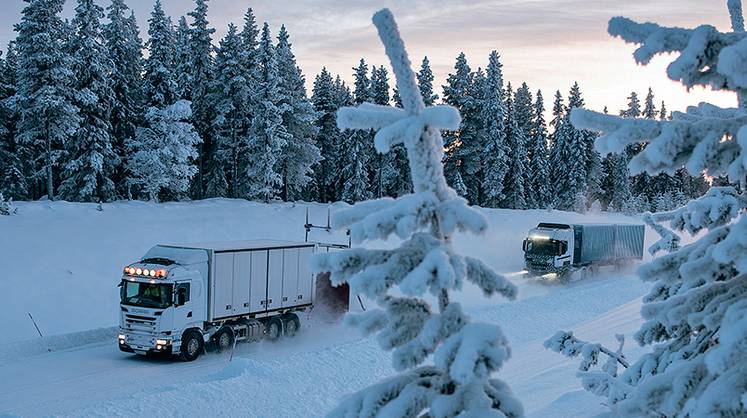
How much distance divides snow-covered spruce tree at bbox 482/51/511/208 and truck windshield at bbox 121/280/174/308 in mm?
52677

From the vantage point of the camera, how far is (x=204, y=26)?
199 feet

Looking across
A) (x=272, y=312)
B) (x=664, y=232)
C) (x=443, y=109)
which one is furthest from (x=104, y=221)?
(x=443, y=109)

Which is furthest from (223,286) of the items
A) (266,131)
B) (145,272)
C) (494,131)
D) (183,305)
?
(494,131)

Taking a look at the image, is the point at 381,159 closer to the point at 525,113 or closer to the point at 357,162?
the point at 357,162

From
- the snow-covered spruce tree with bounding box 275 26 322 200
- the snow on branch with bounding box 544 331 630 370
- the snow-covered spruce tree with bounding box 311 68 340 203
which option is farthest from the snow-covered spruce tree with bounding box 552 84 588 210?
the snow on branch with bounding box 544 331 630 370

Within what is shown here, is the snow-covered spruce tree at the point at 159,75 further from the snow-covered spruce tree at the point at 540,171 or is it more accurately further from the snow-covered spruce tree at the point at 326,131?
the snow-covered spruce tree at the point at 540,171

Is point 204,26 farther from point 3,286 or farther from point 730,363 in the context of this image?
point 730,363

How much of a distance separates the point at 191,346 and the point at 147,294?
2.30 metres

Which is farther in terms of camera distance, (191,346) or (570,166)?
(570,166)

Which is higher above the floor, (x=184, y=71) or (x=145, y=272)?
(x=184, y=71)

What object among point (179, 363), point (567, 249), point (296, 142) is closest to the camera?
point (179, 363)

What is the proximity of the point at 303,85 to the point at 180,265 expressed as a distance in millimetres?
55633

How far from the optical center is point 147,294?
23.1 m

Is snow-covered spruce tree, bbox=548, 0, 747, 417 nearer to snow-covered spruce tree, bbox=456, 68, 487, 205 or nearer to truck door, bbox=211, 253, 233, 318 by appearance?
truck door, bbox=211, 253, 233, 318
